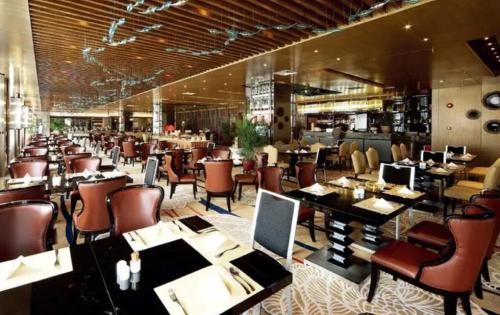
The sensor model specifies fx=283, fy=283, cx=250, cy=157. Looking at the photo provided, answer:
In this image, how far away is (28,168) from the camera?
4707mm

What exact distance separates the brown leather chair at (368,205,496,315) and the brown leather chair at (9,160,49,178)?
5344 millimetres

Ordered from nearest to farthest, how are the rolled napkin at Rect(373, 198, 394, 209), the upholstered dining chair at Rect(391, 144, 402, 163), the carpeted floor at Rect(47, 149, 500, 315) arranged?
the carpeted floor at Rect(47, 149, 500, 315) < the rolled napkin at Rect(373, 198, 394, 209) < the upholstered dining chair at Rect(391, 144, 402, 163)

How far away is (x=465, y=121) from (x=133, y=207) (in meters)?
12.5

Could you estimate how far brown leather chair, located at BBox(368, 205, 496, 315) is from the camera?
1853 millimetres

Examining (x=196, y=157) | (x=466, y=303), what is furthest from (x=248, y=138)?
(x=466, y=303)

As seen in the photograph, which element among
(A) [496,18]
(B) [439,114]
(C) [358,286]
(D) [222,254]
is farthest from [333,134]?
(D) [222,254]

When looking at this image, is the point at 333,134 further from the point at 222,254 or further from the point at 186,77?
the point at 222,254

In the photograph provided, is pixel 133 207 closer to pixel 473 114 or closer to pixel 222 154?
pixel 222 154

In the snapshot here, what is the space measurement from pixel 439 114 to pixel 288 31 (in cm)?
901

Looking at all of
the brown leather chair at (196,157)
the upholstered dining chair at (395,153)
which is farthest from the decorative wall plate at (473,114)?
the brown leather chair at (196,157)

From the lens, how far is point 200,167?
7496mm

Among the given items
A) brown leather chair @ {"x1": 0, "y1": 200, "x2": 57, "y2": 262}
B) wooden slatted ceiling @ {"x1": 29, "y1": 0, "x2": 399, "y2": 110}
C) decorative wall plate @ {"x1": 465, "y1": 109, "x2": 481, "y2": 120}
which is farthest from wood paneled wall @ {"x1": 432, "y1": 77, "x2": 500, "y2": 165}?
brown leather chair @ {"x1": 0, "y1": 200, "x2": 57, "y2": 262}

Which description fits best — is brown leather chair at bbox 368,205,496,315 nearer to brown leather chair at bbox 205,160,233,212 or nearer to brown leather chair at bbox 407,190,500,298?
brown leather chair at bbox 407,190,500,298

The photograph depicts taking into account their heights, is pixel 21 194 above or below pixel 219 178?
above
